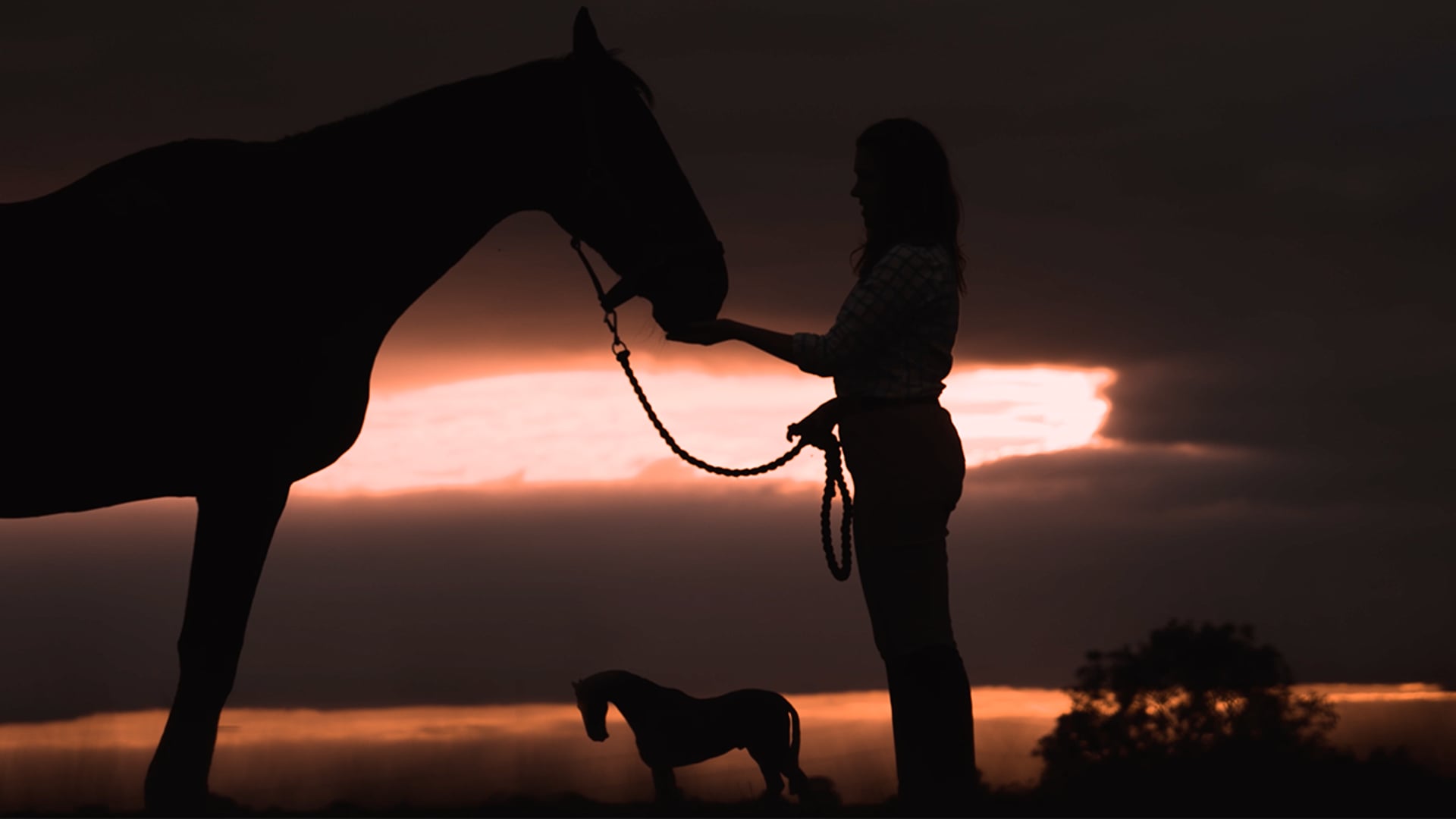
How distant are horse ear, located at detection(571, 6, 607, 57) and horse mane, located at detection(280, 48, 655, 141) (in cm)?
4

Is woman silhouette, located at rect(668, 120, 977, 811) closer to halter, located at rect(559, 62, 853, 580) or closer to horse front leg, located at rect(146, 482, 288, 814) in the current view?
halter, located at rect(559, 62, 853, 580)

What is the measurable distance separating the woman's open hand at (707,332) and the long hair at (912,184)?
2.13ft

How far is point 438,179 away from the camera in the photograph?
554 cm

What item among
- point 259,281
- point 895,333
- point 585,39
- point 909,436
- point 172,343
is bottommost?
point 909,436

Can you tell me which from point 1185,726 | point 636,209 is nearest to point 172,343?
point 636,209

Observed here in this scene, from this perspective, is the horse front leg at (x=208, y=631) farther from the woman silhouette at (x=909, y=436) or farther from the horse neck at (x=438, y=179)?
the woman silhouette at (x=909, y=436)

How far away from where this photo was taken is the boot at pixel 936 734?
4.43m

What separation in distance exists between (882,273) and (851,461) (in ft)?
2.25

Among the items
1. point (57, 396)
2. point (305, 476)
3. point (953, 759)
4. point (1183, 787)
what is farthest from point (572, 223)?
point (1183, 787)

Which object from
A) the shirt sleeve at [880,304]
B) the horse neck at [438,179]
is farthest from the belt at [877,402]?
the horse neck at [438,179]

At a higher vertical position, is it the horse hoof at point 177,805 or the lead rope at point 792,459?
the lead rope at point 792,459

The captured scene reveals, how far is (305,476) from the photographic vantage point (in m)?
5.46

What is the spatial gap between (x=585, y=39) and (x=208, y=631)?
3.02 metres

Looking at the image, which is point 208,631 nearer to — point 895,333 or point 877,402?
point 877,402
